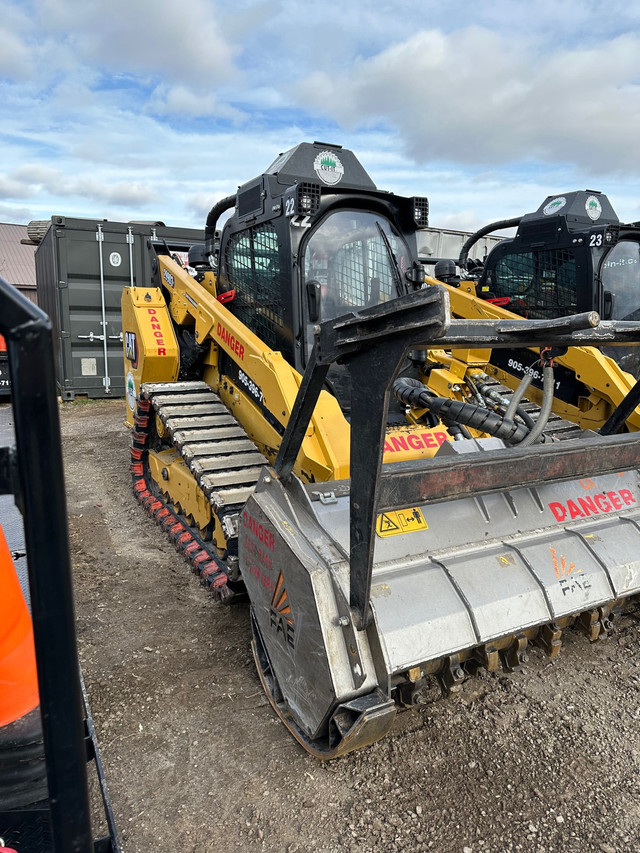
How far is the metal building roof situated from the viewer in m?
20.5

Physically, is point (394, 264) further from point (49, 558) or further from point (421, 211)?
point (49, 558)

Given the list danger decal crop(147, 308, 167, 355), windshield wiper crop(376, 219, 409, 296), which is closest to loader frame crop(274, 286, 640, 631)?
windshield wiper crop(376, 219, 409, 296)

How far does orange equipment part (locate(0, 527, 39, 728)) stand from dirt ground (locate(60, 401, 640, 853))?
1.11 meters

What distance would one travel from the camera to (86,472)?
6422mm

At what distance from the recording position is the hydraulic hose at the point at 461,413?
3221mm

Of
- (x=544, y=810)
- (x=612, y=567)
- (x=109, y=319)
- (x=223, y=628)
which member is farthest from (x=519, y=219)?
(x=109, y=319)

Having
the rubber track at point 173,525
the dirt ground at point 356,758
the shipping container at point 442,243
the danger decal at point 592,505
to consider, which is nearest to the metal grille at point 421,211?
the danger decal at point 592,505

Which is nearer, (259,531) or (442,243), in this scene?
(259,531)

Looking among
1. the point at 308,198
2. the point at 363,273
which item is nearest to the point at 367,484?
the point at 308,198

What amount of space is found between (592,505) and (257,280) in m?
2.58

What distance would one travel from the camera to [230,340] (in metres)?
4.12

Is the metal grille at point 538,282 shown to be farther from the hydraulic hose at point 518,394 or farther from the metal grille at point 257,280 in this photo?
the hydraulic hose at point 518,394

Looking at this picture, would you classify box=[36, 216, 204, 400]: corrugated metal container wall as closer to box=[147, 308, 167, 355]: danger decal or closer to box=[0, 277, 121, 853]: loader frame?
box=[147, 308, 167, 355]: danger decal

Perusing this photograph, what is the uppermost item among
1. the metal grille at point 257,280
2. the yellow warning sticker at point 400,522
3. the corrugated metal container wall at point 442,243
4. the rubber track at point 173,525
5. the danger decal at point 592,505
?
the corrugated metal container wall at point 442,243
